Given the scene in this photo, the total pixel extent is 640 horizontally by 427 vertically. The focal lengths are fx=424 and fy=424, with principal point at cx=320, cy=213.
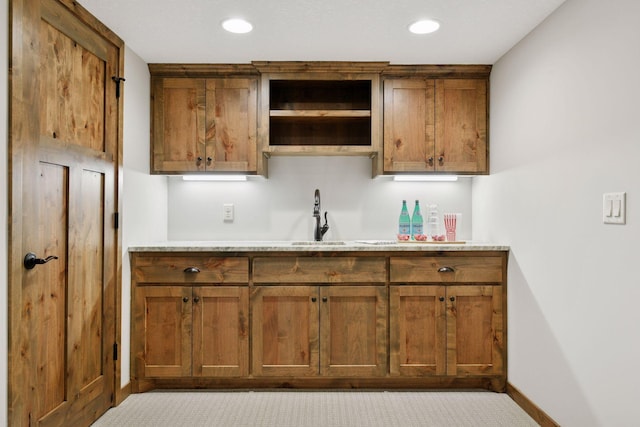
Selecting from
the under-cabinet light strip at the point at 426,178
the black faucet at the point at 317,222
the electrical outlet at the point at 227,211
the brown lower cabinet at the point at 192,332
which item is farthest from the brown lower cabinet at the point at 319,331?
the under-cabinet light strip at the point at 426,178

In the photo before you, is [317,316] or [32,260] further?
[317,316]

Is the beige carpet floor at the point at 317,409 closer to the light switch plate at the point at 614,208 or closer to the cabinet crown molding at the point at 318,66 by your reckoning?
the light switch plate at the point at 614,208

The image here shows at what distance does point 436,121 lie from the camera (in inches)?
119

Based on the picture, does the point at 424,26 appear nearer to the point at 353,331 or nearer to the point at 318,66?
the point at 318,66

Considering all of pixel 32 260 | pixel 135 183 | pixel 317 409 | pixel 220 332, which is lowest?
pixel 317 409

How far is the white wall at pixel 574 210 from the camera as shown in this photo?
1679mm

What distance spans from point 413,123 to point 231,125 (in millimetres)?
1294

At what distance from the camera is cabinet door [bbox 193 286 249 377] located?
8.79 ft

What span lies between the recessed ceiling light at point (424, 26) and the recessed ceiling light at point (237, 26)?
0.91 metres

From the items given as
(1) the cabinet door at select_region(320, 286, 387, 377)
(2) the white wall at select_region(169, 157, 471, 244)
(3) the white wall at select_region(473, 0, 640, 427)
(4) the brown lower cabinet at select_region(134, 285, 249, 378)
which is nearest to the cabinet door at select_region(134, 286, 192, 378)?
(4) the brown lower cabinet at select_region(134, 285, 249, 378)

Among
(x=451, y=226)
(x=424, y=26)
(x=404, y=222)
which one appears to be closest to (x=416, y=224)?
(x=404, y=222)

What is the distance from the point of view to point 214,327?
269cm

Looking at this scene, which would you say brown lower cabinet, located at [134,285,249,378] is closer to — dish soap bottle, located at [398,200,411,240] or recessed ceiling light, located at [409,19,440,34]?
dish soap bottle, located at [398,200,411,240]

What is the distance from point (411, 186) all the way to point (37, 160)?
2468 millimetres
